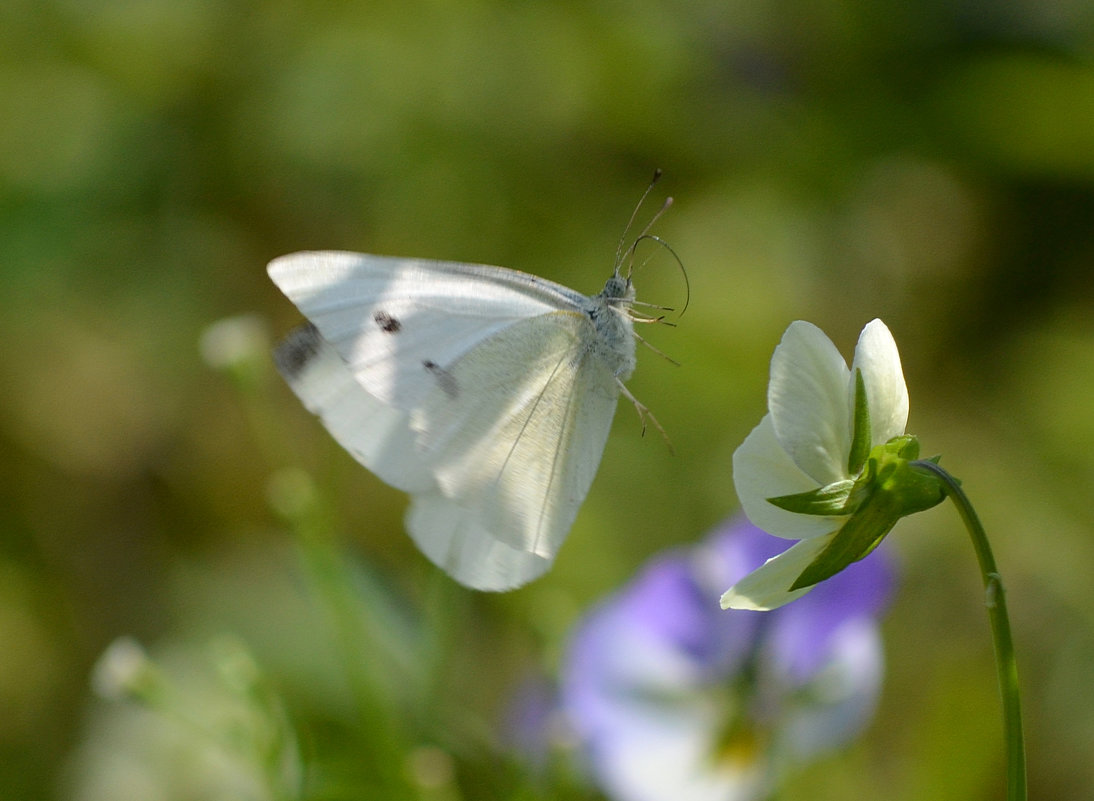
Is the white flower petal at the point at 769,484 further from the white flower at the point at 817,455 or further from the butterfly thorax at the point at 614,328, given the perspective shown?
the butterfly thorax at the point at 614,328

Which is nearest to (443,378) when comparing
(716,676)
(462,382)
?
(462,382)

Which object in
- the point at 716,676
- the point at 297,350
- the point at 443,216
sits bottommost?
the point at 716,676

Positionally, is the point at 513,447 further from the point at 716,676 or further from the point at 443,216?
the point at 443,216

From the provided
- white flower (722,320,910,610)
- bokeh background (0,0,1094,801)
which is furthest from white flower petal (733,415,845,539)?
bokeh background (0,0,1094,801)

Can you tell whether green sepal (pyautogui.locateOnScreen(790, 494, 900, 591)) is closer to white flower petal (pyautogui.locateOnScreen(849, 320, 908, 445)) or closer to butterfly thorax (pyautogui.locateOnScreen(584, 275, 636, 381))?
white flower petal (pyautogui.locateOnScreen(849, 320, 908, 445))

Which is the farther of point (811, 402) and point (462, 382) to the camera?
point (462, 382)

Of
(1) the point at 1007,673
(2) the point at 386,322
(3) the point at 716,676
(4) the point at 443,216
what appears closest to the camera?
(1) the point at 1007,673

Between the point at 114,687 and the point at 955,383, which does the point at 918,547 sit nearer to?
the point at 955,383
